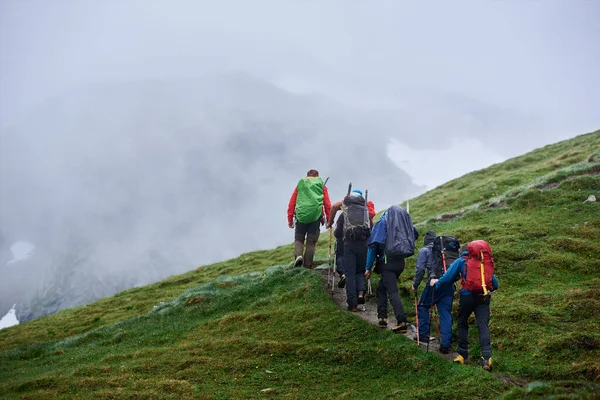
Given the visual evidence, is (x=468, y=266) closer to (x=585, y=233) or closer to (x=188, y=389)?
(x=188, y=389)

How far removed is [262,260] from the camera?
4159cm

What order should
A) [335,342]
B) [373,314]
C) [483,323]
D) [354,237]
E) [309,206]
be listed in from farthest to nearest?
[309,206] → [373,314] → [354,237] → [335,342] → [483,323]

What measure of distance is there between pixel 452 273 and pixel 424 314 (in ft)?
6.31

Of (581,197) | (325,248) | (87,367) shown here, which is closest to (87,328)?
(87,367)

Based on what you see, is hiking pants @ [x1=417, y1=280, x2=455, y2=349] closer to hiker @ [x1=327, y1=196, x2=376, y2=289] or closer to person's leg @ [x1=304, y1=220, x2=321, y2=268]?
hiker @ [x1=327, y1=196, x2=376, y2=289]

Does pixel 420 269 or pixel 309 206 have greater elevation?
pixel 309 206

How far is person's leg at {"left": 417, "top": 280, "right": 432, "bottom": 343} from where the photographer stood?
13.0m

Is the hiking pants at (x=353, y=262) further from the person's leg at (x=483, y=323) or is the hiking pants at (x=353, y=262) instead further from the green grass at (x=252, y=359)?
the person's leg at (x=483, y=323)

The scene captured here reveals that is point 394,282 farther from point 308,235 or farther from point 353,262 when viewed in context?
point 308,235

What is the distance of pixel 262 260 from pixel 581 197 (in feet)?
84.3

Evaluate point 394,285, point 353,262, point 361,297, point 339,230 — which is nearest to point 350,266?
point 353,262

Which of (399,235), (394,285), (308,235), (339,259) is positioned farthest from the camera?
(308,235)

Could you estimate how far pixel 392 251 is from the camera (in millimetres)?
13172

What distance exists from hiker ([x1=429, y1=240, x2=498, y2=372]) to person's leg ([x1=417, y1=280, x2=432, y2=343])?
4.27ft
